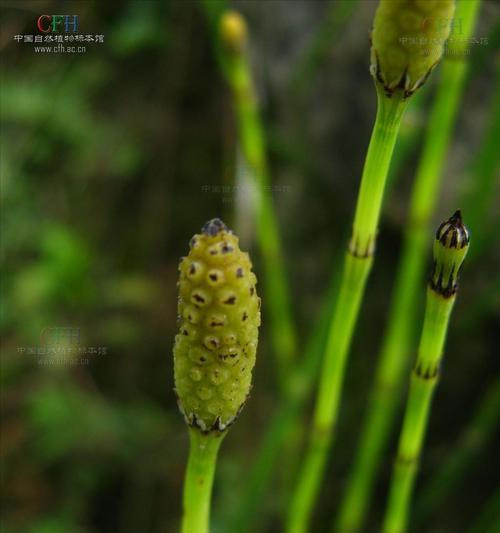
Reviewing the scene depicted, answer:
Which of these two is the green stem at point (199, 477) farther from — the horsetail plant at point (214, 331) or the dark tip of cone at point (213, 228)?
the dark tip of cone at point (213, 228)

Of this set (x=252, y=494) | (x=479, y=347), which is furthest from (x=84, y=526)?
(x=479, y=347)

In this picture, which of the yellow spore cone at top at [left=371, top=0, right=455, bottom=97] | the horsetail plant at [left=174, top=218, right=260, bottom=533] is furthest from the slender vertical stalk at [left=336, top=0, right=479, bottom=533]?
the horsetail plant at [left=174, top=218, right=260, bottom=533]

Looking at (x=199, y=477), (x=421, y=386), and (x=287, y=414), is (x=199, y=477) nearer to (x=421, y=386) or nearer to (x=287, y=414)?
(x=421, y=386)

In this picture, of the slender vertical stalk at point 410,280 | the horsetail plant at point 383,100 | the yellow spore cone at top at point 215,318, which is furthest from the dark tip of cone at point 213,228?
the slender vertical stalk at point 410,280

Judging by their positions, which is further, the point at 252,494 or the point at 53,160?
the point at 53,160

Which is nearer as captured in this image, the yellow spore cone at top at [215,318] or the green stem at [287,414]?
the yellow spore cone at top at [215,318]

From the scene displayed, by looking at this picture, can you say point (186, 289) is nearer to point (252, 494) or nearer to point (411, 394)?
point (411, 394)
